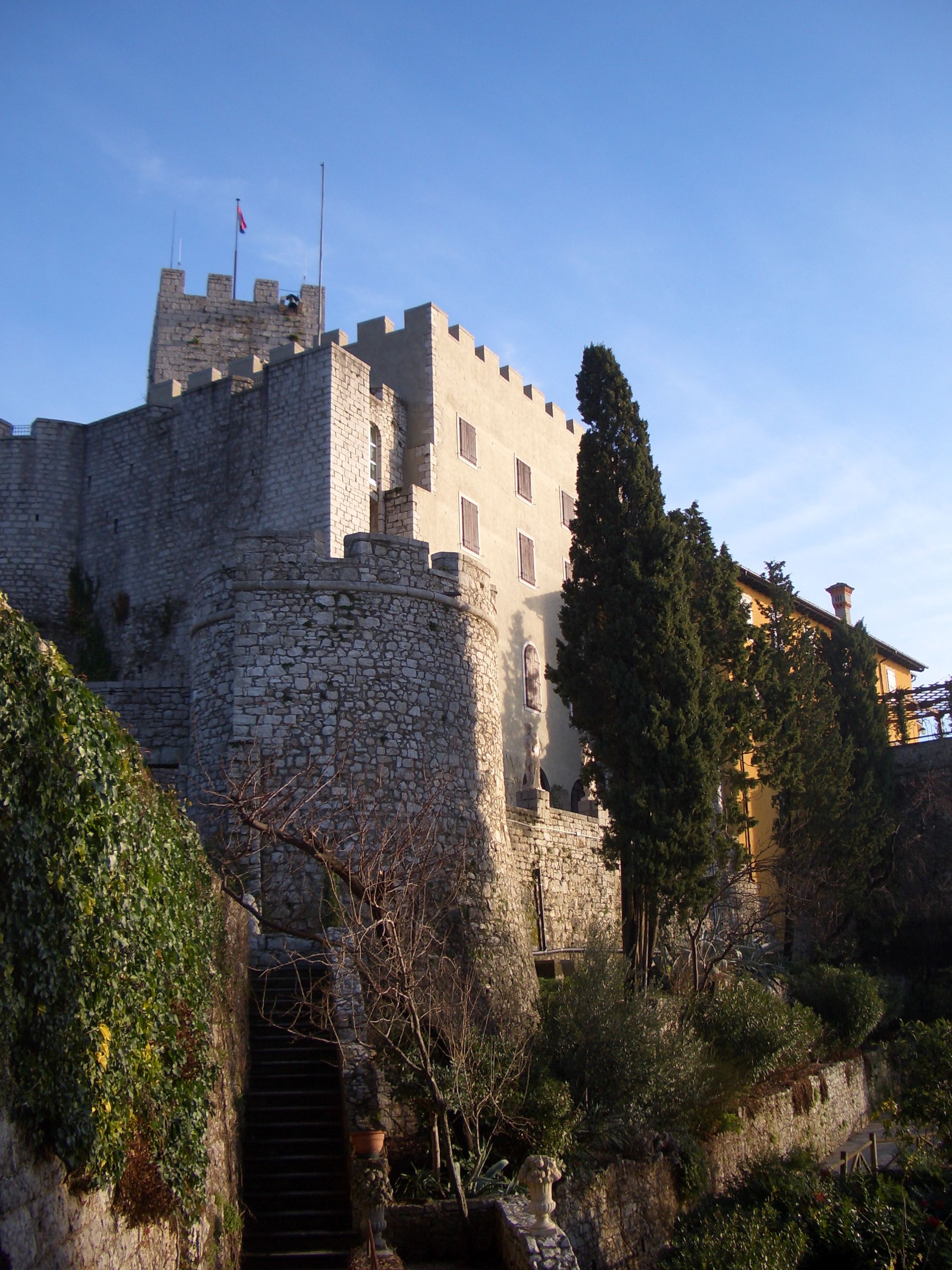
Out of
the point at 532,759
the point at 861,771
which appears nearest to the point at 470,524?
the point at 532,759

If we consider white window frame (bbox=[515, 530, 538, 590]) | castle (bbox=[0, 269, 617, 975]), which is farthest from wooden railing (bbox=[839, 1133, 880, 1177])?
white window frame (bbox=[515, 530, 538, 590])

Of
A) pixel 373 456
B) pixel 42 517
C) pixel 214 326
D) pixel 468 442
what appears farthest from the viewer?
pixel 214 326

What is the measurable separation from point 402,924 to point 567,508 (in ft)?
68.6

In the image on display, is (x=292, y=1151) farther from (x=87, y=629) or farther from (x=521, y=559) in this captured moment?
(x=521, y=559)

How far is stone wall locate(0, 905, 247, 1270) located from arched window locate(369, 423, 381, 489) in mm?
14294

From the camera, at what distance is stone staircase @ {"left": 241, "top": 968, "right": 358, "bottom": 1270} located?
9266mm

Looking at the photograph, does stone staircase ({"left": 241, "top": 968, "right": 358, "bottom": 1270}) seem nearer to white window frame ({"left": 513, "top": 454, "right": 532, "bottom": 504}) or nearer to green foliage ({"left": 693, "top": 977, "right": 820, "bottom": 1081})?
green foliage ({"left": 693, "top": 977, "right": 820, "bottom": 1081})

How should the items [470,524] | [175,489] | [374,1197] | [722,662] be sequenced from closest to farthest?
[374,1197], [722,662], [175,489], [470,524]

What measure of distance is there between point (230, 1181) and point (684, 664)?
37.9ft

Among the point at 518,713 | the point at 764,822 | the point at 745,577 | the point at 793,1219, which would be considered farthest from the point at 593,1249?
the point at 745,577

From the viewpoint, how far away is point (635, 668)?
734 inches

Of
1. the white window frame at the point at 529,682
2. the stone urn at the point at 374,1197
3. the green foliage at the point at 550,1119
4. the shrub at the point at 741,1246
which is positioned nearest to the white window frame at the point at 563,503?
the white window frame at the point at 529,682

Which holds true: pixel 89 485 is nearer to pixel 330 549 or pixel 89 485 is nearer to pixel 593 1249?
pixel 330 549

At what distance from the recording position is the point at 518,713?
2631 cm
